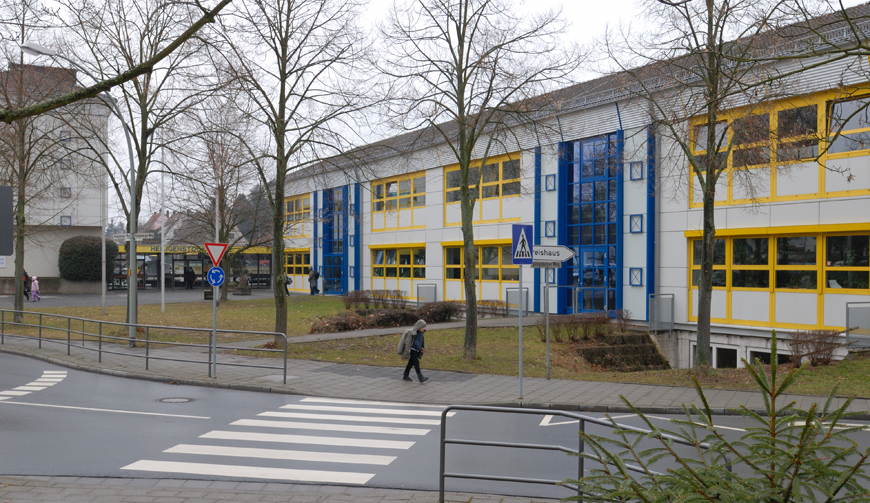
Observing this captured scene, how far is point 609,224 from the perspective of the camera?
23.1 m

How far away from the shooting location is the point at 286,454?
7621 mm

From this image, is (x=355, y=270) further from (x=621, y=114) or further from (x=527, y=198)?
(x=621, y=114)

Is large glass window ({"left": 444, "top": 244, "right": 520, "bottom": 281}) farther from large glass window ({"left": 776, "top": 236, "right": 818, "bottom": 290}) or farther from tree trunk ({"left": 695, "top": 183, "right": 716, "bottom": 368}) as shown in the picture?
tree trunk ({"left": 695, "top": 183, "right": 716, "bottom": 368})

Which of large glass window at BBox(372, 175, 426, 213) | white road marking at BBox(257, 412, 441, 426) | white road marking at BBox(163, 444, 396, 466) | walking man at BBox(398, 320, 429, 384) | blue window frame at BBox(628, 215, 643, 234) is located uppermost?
large glass window at BBox(372, 175, 426, 213)

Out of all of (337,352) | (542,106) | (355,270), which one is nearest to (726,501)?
(542,106)

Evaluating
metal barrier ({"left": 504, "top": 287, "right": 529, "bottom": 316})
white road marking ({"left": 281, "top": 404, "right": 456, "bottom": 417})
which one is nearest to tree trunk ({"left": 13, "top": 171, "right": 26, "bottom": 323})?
white road marking ({"left": 281, "top": 404, "right": 456, "bottom": 417})

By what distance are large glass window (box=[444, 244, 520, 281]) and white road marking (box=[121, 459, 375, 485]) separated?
2002 cm

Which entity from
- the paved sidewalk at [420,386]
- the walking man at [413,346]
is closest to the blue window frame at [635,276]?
the paved sidewalk at [420,386]

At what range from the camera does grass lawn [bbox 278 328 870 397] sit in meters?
12.7

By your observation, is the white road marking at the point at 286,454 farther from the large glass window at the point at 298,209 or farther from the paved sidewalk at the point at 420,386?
the large glass window at the point at 298,209

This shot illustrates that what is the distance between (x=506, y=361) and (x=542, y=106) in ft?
19.5

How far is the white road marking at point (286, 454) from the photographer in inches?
292

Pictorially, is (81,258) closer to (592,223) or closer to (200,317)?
(200,317)

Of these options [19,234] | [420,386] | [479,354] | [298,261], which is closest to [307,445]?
[420,386]
